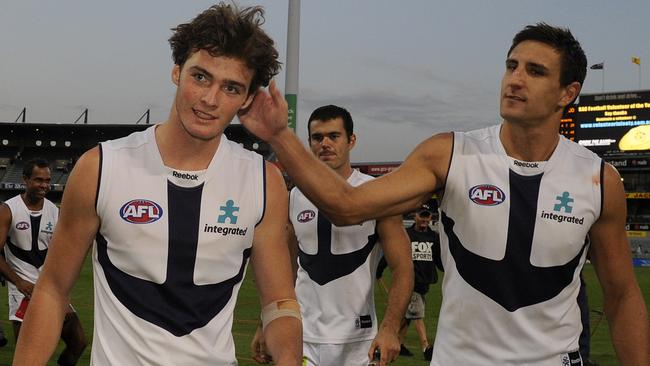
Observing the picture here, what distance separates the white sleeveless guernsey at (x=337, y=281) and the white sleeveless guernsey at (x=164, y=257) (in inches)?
115

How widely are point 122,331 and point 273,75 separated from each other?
1342 millimetres

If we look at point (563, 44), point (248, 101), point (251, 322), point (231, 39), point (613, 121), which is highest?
point (613, 121)

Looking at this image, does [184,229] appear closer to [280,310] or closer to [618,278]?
[280,310]

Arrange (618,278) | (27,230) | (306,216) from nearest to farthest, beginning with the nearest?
(618,278), (306,216), (27,230)

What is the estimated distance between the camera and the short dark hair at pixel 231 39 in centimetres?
364

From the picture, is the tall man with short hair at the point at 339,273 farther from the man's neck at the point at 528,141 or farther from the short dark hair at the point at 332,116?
the man's neck at the point at 528,141

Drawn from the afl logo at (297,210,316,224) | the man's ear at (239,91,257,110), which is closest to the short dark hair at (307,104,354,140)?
the afl logo at (297,210,316,224)

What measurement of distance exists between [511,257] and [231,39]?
1.65m

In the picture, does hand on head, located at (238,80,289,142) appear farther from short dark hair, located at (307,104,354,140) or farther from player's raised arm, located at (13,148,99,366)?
short dark hair, located at (307,104,354,140)

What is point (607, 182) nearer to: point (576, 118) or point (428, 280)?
point (428, 280)

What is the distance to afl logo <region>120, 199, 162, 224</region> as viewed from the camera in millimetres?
3494

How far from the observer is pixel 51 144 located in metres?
73.4

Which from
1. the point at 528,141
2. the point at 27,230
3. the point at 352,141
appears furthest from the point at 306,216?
the point at 27,230

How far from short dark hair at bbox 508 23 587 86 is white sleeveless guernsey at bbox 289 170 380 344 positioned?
2703 millimetres
